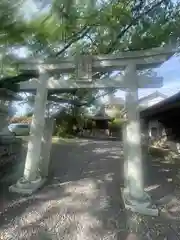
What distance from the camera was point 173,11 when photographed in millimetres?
6859

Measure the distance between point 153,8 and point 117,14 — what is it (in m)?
1.69

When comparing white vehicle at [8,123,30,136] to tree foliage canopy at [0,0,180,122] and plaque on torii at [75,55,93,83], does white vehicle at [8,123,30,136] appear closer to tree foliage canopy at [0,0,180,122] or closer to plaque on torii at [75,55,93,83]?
tree foliage canopy at [0,0,180,122]

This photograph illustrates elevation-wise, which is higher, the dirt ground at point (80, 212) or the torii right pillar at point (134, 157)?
the torii right pillar at point (134, 157)

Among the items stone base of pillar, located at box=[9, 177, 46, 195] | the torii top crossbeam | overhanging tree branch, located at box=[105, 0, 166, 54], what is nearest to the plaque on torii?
the torii top crossbeam

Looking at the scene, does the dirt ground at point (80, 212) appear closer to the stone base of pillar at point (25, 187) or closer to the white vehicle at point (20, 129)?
the stone base of pillar at point (25, 187)

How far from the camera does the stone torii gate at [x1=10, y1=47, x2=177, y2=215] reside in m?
4.29

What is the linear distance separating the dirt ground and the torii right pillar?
21cm

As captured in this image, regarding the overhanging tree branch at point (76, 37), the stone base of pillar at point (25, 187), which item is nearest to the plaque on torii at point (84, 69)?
the overhanging tree branch at point (76, 37)

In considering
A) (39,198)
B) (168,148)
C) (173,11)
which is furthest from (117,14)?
(168,148)

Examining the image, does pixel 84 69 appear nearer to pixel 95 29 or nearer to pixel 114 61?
pixel 114 61

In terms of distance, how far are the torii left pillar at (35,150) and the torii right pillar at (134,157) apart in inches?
80.9

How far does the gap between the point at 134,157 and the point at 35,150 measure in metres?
2.32

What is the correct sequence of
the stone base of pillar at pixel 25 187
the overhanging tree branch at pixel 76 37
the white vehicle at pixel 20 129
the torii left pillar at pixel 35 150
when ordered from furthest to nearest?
the white vehicle at pixel 20 129
the overhanging tree branch at pixel 76 37
the torii left pillar at pixel 35 150
the stone base of pillar at pixel 25 187

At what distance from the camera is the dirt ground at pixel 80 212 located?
128 inches
